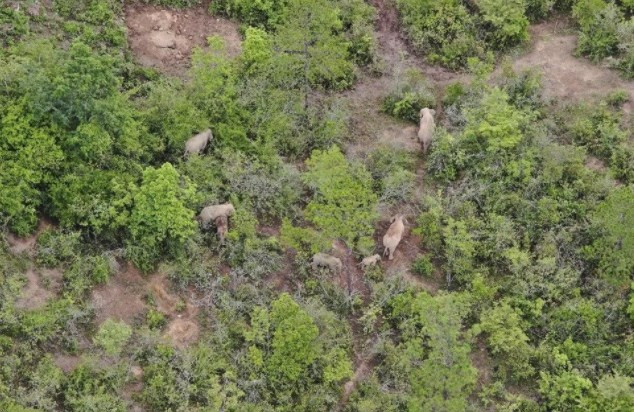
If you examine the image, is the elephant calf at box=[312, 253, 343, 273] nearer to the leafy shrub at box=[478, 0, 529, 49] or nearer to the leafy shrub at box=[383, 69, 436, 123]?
the leafy shrub at box=[383, 69, 436, 123]

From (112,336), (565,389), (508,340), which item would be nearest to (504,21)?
(508,340)

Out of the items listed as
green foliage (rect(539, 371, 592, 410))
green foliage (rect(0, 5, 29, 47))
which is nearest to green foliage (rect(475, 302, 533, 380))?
green foliage (rect(539, 371, 592, 410))

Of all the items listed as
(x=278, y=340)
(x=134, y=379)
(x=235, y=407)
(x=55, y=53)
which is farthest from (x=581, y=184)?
(x=55, y=53)

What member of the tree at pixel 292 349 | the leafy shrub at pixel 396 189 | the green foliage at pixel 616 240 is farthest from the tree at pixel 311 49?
the green foliage at pixel 616 240

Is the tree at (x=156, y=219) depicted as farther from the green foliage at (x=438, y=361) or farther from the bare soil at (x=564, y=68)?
the bare soil at (x=564, y=68)

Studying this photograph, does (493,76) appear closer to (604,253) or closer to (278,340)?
(604,253)

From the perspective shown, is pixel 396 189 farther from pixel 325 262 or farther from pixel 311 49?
pixel 311 49
